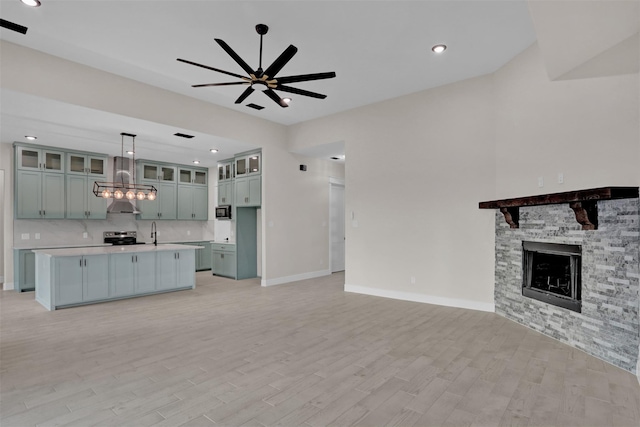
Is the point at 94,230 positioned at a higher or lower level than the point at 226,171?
lower

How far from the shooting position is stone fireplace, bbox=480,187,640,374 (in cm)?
290

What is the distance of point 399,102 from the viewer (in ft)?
18.7

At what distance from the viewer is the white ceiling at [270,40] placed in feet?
10.9

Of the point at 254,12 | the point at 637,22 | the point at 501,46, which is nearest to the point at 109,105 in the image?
the point at 254,12

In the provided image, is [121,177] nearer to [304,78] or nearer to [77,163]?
[77,163]

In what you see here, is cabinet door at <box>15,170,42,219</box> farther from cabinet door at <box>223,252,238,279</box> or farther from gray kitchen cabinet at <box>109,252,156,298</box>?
cabinet door at <box>223,252,238,279</box>

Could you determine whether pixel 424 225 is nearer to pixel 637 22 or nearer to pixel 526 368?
pixel 526 368

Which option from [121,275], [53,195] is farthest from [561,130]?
[53,195]

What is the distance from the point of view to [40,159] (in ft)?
22.0

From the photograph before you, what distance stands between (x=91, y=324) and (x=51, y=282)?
131 centimetres

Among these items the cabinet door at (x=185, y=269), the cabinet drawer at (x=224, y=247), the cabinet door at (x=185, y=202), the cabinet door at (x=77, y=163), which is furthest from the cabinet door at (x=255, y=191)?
the cabinet door at (x=77, y=163)

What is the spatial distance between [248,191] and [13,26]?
4.34 m

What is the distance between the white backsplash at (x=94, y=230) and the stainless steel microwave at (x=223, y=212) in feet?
5.64

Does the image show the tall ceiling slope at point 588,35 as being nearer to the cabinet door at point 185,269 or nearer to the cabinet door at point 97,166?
the cabinet door at point 185,269
